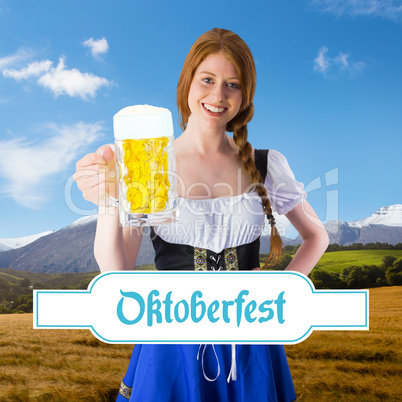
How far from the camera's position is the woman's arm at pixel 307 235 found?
2.10 metres

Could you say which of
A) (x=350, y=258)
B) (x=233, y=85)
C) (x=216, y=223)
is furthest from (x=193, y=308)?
(x=350, y=258)

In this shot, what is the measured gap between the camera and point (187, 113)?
199cm

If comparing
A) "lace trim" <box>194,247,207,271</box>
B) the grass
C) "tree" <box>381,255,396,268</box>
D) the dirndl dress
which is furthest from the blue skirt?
"tree" <box>381,255,396,268</box>

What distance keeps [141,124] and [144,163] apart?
0.13 metres

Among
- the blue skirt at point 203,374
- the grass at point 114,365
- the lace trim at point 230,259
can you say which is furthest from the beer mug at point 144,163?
the grass at point 114,365

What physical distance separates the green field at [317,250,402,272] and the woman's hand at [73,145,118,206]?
6039mm

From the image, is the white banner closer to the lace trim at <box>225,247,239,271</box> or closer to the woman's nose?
the lace trim at <box>225,247,239,271</box>

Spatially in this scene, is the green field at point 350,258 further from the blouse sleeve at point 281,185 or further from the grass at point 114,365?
the blouse sleeve at point 281,185

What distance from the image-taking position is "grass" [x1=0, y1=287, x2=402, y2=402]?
392 centimetres

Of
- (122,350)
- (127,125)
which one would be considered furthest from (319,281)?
(127,125)

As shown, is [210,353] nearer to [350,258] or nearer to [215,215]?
[215,215]

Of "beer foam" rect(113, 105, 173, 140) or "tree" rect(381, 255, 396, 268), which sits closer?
"beer foam" rect(113, 105, 173, 140)

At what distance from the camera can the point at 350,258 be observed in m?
7.53

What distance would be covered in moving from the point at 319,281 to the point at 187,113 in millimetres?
4458
